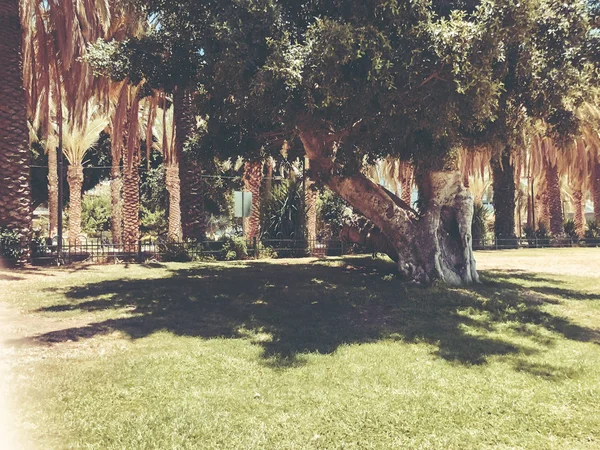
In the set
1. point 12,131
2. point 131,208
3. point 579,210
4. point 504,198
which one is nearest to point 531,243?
point 504,198

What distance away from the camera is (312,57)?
27.5ft

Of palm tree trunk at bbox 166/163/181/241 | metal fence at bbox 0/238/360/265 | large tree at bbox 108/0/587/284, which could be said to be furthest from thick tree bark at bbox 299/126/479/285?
palm tree trunk at bbox 166/163/181/241

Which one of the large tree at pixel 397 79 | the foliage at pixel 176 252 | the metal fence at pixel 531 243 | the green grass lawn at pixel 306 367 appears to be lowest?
the green grass lawn at pixel 306 367

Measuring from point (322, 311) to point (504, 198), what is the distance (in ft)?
70.6

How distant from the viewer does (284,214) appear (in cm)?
2047

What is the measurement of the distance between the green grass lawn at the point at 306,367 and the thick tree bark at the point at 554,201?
20.4 m

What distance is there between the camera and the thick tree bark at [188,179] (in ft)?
57.9

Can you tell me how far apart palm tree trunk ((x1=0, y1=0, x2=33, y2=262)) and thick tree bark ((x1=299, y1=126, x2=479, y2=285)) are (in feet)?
31.7

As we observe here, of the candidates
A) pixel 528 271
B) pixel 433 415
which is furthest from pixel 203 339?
pixel 528 271

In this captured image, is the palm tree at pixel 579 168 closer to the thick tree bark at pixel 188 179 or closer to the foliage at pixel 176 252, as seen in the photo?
the thick tree bark at pixel 188 179

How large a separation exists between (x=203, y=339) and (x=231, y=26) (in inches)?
231

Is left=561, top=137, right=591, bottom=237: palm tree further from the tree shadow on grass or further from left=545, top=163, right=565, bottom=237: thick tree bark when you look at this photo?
the tree shadow on grass

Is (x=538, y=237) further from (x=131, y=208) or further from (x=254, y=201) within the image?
(x=131, y=208)

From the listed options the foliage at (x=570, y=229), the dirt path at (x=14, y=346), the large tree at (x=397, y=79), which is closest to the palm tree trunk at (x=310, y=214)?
the large tree at (x=397, y=79)
